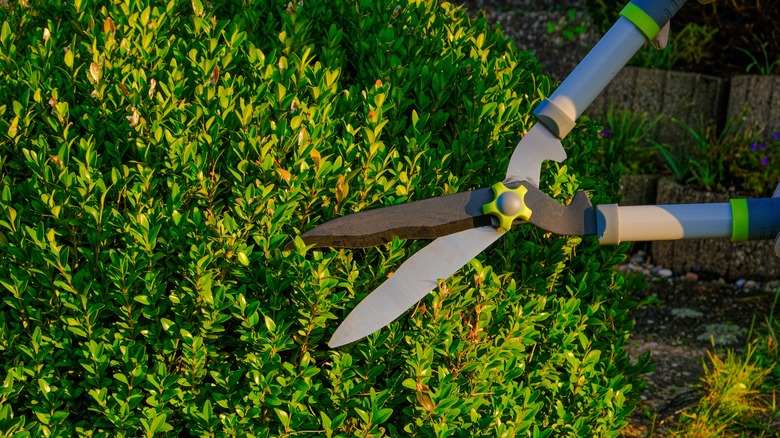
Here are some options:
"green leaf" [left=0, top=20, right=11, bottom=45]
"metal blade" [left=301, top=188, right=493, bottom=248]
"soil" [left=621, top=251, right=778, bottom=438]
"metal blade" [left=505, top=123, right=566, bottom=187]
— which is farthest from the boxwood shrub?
"soil" [left=621, top=251, right=778, bottom=438]

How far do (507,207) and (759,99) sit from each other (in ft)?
17.0

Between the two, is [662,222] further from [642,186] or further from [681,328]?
[642,186]

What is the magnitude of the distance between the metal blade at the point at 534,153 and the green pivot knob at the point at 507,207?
0.45 ft

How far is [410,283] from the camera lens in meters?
2.06

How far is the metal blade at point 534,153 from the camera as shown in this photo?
213cm

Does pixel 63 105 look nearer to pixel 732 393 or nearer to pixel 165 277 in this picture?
pixel 165 277

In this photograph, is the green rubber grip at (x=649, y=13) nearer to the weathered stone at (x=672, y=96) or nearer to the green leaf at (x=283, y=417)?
the green leaf at (x=283, y=417)

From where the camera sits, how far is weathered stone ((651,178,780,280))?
596 centimetres

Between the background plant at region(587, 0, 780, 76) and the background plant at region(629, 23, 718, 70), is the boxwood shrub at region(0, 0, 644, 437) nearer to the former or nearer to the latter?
the background plant at region(629, 23, 718, 70)

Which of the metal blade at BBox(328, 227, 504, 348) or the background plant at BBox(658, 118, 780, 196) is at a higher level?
the background plant at BBox(658, 118, 780, 196)

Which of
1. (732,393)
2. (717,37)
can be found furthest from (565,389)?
(717,37)

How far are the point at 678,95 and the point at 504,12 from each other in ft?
6.24

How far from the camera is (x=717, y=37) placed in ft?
23.6

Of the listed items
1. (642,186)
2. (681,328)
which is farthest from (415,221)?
(642,186)
